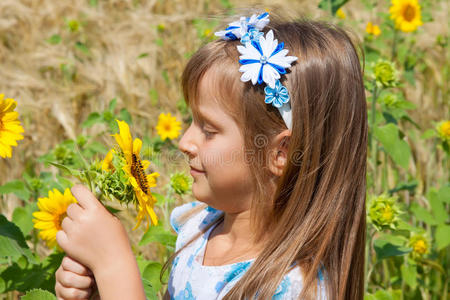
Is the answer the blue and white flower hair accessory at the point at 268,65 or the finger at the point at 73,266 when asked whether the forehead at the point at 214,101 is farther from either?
the finger at the point at 73,266

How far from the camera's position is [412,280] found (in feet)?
6.35

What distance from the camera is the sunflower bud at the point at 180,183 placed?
1834 mm

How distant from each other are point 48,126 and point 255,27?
169 centimetres

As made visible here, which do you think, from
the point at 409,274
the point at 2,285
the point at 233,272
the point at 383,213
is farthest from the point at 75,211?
the point at 409,274

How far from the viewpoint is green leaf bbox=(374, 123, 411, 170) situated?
1.89m

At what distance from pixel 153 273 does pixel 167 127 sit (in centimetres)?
105

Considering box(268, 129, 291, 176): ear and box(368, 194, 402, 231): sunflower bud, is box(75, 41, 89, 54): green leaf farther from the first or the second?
box(268, 129, 291, 176): ear

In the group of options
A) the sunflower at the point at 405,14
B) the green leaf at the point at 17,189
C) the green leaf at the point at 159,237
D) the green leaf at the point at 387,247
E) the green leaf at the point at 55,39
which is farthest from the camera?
the green leaf at the point at 55,39

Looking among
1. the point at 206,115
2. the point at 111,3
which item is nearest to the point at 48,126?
the point at 111,3

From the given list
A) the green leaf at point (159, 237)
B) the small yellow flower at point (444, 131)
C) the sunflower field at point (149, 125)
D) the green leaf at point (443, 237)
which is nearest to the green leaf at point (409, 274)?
the sunflower field at point (149, 125)

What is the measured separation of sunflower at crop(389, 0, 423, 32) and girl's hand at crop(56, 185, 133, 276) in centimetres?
212

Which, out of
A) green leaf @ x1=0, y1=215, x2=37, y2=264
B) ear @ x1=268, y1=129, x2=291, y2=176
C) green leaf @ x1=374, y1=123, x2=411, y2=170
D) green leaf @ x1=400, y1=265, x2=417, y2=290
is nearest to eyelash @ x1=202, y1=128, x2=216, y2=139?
ear @ x1=268, y1=129, x2=291, y2=176

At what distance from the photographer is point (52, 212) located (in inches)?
52.0

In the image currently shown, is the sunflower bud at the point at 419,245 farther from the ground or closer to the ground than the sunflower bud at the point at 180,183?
closer to the ground
